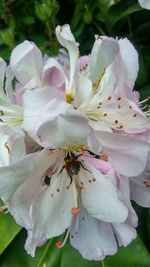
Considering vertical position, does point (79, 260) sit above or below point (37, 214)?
below

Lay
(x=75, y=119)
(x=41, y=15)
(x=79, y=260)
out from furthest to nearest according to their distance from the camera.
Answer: (x=41, y=15) < (x=79, y=260) < (x=75, y=119)

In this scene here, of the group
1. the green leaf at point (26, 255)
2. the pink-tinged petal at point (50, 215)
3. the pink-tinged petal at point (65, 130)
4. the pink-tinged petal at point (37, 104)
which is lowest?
the green leaf at point (26, 255)

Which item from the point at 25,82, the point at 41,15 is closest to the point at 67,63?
the point at 25,82

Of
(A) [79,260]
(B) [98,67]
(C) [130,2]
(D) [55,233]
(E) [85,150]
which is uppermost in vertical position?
(C) [130,2]

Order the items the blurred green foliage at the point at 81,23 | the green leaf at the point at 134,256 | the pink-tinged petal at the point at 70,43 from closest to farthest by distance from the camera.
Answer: the pink-tinged petal at the point at 70,43, the green leaf at the point at 134,256, the blurred green foliage at the point at 81,23

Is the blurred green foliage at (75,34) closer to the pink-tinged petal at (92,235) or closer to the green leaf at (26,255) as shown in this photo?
the green leaf at (26,255)

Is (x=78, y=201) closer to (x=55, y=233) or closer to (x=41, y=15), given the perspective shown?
(x=55, y=233)

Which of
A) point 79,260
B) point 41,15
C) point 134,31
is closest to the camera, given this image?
point 79,260

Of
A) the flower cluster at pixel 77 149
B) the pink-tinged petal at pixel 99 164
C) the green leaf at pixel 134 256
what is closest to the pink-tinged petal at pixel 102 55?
the flower cluster at pixel 77 149
